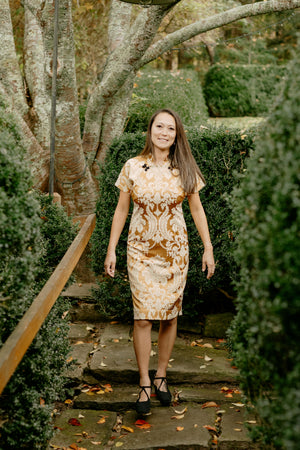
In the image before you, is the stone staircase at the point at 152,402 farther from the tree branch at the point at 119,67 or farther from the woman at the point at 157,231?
the tree branch at the point at 119,67

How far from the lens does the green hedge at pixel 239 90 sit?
1705cm

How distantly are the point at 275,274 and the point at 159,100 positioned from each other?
737 centimetres

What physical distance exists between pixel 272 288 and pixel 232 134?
2.85 meters

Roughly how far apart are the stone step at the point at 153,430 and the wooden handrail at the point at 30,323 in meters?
1.04

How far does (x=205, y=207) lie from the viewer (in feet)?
15.1

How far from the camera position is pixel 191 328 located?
15.9 ft

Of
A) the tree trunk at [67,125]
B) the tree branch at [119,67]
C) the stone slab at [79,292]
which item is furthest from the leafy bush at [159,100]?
the stone slab at [79,292]

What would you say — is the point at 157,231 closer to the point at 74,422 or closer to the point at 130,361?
the point at 130,361

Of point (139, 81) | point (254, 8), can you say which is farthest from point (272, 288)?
point (139, 81)

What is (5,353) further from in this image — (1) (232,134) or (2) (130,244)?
(1) (232,134)

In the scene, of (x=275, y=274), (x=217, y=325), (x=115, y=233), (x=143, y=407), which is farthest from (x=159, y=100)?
(x=275, y=274)

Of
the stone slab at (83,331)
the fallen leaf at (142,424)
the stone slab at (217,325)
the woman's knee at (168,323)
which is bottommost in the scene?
the fallen leaf at (142,424)

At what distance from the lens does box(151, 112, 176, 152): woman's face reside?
361 centimetres

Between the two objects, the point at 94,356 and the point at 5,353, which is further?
the point at 94,356
